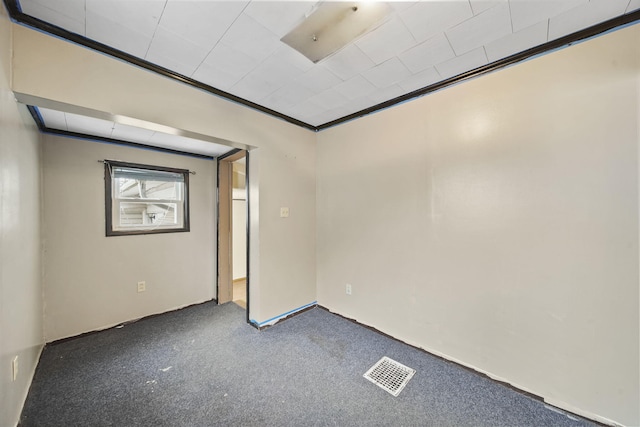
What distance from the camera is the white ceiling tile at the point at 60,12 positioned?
3.94 feet

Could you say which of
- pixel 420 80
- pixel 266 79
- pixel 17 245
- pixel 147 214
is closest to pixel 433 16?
pixel 420 80

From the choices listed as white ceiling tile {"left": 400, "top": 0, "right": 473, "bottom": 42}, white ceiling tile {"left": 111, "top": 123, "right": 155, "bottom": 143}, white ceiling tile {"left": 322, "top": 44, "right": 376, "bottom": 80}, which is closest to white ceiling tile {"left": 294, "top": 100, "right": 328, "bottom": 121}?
white ceiling tile {"left": 322, "top": 44, "right": 376, "bottom": 80}

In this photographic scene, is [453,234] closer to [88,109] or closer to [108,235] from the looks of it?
[88,109]

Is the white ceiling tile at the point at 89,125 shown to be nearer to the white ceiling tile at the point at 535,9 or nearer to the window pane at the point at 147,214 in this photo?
the window pane at the point at 147,214

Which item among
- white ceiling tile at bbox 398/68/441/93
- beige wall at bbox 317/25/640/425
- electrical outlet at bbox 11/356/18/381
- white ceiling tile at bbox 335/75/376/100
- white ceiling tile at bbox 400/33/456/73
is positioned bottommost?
electrical outlet at bbox 11/356/18/381

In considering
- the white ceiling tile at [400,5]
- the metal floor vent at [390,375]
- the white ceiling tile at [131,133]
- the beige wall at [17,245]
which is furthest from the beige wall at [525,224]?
the beige wall at [17,245]

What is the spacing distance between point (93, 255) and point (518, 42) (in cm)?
431

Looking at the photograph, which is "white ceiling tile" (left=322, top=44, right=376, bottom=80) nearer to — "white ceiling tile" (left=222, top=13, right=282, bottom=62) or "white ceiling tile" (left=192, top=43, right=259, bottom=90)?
"white ceiling tile" (left=222, top=13, right=282, bottom=62)

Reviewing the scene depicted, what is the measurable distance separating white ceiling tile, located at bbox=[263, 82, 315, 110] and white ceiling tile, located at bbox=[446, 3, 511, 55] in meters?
1.18

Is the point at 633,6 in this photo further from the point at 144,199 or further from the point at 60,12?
the point at 144,199

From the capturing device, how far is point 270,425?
1418mm

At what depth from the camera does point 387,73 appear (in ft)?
6.14

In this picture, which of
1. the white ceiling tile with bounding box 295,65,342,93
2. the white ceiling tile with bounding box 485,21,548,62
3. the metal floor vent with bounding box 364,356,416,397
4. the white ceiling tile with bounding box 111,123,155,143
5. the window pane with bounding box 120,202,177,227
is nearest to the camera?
the white ceiling tile with bounding box 485,21,548,62

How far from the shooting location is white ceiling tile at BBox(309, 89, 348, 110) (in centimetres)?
219
